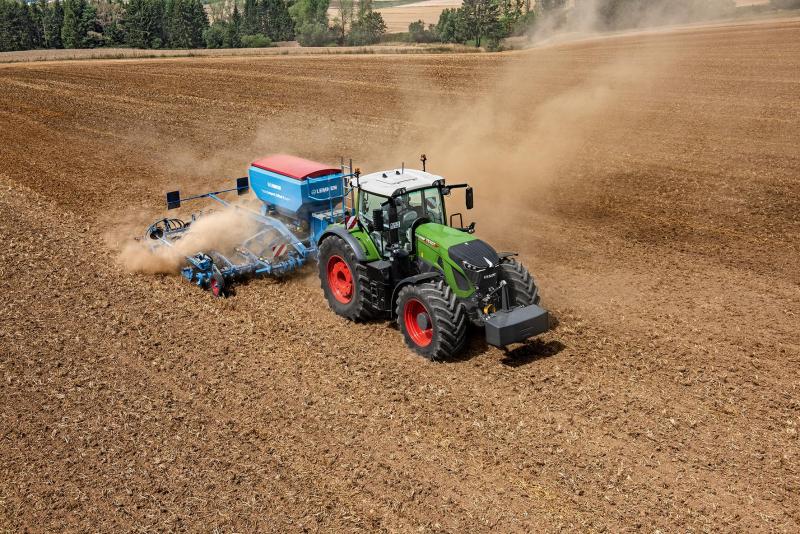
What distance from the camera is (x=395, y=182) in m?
10.6

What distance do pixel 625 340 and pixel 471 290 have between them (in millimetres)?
2654

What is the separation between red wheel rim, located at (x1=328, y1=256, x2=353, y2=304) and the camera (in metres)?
11.1

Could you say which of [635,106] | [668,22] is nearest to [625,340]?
[668,22]

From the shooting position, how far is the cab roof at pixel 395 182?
33.8 feet

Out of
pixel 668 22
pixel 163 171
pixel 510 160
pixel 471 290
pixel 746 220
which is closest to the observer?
pixel 471 290

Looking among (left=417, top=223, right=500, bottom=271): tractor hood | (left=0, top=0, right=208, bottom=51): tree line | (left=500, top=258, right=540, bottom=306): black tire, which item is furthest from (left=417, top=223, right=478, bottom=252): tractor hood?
(left=0, top=0, right=208, bottom=51): tree line

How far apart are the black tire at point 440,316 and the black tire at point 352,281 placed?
0.96 m

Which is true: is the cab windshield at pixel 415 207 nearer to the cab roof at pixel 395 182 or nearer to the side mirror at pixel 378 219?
Answer: the cab roof at pixel 395 182

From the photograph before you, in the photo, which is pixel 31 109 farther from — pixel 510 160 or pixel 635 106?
pixel 635 106

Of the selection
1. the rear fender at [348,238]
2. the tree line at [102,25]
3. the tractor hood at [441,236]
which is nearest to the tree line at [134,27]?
the tree line at [102,25]

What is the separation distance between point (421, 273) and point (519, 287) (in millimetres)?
1468

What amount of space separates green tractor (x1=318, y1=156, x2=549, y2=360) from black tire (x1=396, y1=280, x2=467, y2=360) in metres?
0.01

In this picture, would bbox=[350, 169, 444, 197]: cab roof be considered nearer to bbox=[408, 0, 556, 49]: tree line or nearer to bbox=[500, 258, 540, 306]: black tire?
bbox=[500, 258, 540, 306]: black tire

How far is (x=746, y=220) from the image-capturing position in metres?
15.9
